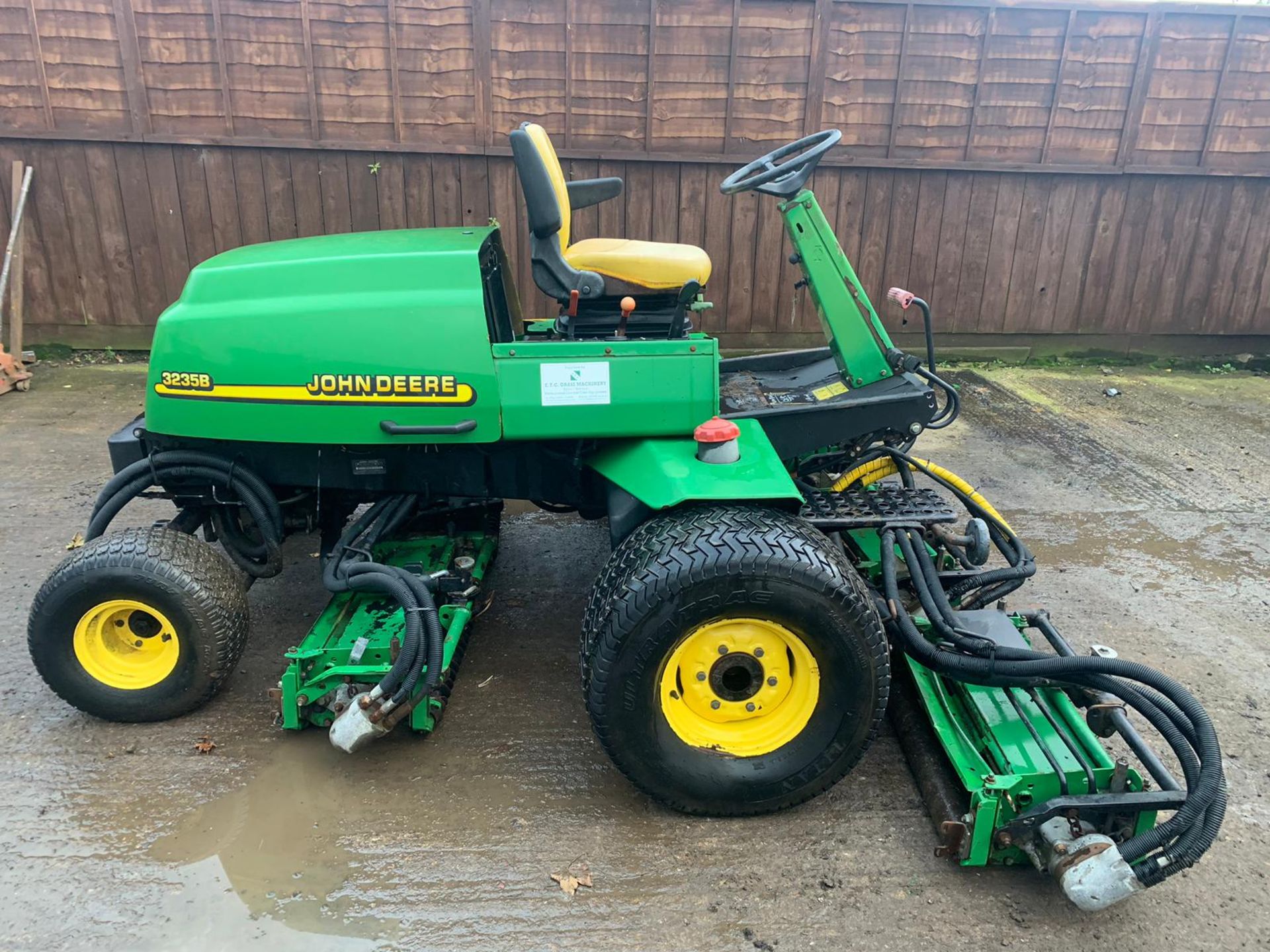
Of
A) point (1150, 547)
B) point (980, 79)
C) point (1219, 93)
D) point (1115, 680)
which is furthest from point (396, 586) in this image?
point (1219, 93)

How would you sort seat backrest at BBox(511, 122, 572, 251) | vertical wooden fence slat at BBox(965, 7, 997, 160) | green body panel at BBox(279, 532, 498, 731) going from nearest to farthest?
green body panel at BBox(279, 532, 498, 731) < seat backrest at BBox(511, 122, 572, 251) < vertical wooden fence slat at BBox(965, 7, 997, 160)

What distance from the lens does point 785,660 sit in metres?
2.42

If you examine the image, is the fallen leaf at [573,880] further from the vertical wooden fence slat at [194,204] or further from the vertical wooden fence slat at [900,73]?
the vertical wooden fence slat at [900,73]

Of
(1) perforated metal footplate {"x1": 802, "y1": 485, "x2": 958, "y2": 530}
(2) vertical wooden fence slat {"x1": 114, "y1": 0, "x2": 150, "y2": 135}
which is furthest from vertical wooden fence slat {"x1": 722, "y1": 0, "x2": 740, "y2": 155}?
(1) perforated metal footplate {"x1": 802, "y1": 485, "x2": 958, "y2": 530}

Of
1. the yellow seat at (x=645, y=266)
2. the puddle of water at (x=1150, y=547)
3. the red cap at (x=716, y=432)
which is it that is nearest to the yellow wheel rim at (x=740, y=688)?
the red cap at (x=716, y=432)

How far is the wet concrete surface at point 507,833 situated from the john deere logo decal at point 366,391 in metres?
0.99

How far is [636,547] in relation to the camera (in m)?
2.41

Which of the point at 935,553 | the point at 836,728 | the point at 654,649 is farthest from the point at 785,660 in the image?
the point at 935,553

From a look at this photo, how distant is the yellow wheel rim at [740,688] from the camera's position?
93.7 inches

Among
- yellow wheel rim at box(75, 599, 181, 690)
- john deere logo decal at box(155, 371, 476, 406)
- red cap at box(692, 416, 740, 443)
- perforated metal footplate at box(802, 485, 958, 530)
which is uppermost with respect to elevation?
john deere logo decal at box(155, 371, 476, 406)

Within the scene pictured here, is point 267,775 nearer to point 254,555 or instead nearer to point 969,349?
point 254,555

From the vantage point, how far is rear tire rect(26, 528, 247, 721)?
2.63 meters

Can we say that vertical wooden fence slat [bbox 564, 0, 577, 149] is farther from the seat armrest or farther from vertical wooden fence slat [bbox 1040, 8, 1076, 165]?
vertical wooden fence slat [bbox 1040, 8, 1076, 165]

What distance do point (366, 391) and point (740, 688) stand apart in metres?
1.36
